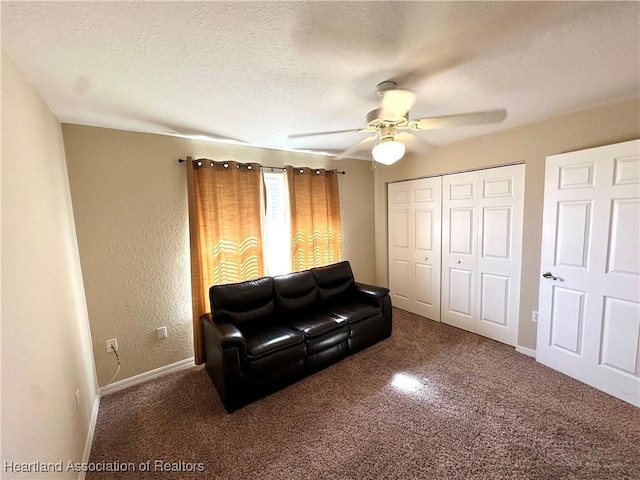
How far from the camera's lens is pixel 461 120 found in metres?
1.78

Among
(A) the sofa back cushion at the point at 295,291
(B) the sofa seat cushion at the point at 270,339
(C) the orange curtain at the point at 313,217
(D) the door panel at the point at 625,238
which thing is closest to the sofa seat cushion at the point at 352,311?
(A) the sofa back cushion at the point at 295,291

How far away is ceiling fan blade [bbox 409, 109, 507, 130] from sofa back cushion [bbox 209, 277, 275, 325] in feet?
6.73

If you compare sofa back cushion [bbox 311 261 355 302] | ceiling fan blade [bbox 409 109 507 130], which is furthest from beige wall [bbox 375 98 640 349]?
sofa back cushion [bbox 311 261 355 302]

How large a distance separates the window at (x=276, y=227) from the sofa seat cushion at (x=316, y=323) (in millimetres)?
754

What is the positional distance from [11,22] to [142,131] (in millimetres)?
1457

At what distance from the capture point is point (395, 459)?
1685 mm

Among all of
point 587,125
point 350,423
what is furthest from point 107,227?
point 587,125

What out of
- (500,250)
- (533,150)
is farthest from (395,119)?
(500,250)

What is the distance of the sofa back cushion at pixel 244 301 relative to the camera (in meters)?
2.60

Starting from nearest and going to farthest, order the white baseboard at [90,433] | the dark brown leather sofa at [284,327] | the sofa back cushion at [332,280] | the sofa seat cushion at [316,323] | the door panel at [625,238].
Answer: the white baseboard at [90,433], the door panel at [625,238], the dark brown leather sofa at [284,327], the sofa seat cushion at [316,323], the sofa back cushion at [332,280]

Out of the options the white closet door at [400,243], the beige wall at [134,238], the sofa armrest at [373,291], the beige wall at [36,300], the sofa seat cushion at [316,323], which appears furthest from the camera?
the white closet door at [400,243]

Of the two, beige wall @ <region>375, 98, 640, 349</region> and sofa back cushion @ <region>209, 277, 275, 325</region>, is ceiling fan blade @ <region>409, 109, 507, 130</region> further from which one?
sofa back cushion @ <region>209, 277, 275, 325</region>

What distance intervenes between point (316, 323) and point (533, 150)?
2.72m

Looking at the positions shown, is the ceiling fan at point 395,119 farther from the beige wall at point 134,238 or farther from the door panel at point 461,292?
the door panel at point 461,292
